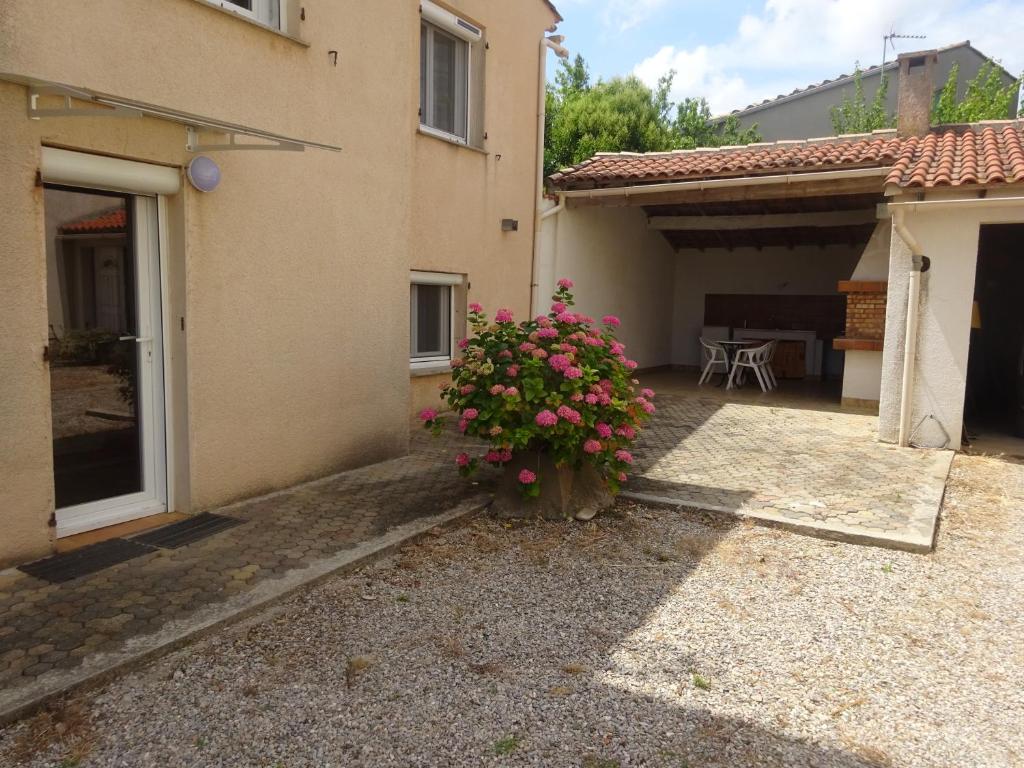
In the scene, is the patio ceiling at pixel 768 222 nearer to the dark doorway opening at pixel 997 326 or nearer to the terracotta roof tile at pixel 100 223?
the dark doorway opening at pixel 997 326

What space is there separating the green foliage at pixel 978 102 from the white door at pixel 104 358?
73.9ft

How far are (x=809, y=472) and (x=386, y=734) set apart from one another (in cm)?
530

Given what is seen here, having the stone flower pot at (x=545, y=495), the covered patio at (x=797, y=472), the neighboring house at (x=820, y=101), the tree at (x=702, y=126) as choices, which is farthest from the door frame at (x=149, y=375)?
the neighboring house at (x=820, y=101)

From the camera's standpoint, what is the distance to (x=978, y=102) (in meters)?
21.2

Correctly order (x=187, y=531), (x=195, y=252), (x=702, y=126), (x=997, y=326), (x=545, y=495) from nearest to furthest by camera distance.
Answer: (x=187, y=531)
(x=195, y=252)
(x=545, y=495)
(x=997, y=326)
(x=702, y=126)

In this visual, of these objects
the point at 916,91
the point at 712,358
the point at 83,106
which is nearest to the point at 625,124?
the point at 712,358

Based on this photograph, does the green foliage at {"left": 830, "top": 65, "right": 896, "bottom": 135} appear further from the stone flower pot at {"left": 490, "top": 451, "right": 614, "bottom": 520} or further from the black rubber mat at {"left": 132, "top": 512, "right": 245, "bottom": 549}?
the black rubber mat at {"left": 132, "top": 512, "right": 245, "bottom": 549}

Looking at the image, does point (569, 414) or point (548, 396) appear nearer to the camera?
point (569, 414)

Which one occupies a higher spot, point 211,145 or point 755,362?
point 211,145

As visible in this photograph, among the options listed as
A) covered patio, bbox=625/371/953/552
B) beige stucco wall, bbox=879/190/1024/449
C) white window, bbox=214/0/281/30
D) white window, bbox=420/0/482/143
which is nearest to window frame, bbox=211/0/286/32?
white window, bbox=214/0/281/30

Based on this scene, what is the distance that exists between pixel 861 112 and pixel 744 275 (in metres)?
11.5

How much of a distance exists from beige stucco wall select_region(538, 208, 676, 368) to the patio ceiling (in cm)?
55

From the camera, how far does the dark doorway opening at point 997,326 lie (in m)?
11.5

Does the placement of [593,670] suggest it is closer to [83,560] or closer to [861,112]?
[83,560]
